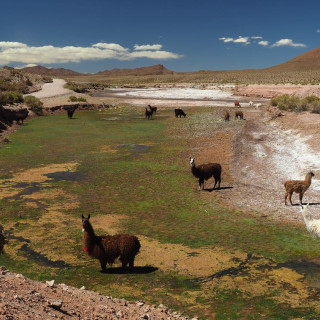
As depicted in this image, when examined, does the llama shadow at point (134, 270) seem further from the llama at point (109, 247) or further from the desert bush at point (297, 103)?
the desert bush at point (297, 103)

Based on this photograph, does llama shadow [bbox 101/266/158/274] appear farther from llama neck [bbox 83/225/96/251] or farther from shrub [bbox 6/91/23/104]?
shrub [bbox 6/91/23/104]

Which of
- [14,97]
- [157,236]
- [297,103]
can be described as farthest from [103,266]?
[14,97]

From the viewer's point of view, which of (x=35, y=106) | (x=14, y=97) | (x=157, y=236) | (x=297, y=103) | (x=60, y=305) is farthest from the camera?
(x=14, y=97)

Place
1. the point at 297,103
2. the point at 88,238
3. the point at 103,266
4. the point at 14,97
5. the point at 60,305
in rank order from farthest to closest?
the point at 14,97 → the point at 297,103 → the point at 103,266 → the point at 88,238 → the point at 60,305

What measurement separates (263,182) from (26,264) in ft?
36.1

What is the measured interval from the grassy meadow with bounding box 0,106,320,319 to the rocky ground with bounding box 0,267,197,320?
0.86m

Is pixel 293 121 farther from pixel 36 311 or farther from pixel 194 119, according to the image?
pixel 36 311

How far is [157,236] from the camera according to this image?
1133 cm

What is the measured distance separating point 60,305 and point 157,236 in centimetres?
580

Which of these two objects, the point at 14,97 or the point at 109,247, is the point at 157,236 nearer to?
the point at 109,247

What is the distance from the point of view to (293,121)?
3020 centimetres

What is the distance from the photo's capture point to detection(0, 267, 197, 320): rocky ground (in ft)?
17.2

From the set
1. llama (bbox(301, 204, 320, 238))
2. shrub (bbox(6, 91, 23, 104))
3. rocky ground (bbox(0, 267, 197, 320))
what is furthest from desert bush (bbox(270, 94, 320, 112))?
rocky ground (bbox(0, 267, 197, 320))

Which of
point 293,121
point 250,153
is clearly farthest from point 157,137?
point 293,121
